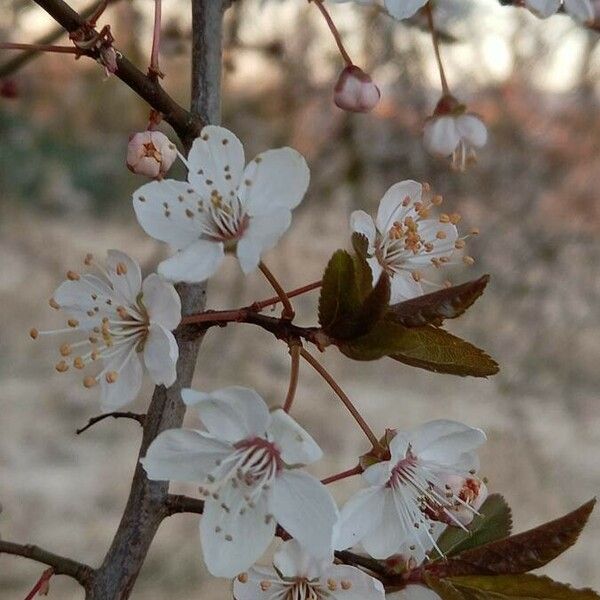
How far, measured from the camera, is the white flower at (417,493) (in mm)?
673

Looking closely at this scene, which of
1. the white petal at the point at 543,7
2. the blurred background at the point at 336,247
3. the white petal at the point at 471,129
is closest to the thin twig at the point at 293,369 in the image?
the white petal at the point at 543,7

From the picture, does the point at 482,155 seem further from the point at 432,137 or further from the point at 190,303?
the point at 190,303

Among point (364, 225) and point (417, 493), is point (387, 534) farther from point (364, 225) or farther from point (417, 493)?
point (364, 225)

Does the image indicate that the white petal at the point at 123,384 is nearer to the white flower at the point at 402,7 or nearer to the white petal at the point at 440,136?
the white flower at the point at 402,7

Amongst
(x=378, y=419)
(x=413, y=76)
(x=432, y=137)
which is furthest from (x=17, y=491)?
(x=432, y=137)

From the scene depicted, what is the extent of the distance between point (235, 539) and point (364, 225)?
263mm

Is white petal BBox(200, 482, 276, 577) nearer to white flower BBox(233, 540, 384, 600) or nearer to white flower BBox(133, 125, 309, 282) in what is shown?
white flower BBox(233, 540, 384, 600)

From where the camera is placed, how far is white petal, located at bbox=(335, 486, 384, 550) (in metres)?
0.66

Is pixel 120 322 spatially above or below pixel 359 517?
above

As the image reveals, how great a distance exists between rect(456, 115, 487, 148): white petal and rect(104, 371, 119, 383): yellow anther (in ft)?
1.55

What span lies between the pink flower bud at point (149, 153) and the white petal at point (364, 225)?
14 centimetres

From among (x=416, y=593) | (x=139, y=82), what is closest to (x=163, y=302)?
(x=139, y=82)

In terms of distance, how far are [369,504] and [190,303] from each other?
7.2 inches

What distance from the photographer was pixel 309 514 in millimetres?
612
